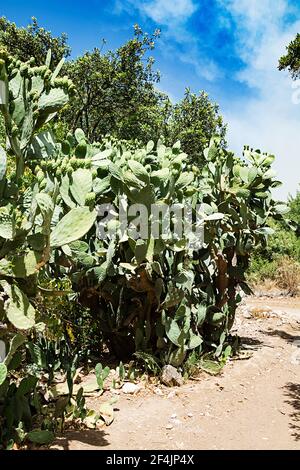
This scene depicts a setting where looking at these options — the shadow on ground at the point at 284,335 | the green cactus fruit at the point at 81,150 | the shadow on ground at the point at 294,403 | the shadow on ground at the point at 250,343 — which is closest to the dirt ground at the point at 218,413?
the shadow on ground at the point at 294,403

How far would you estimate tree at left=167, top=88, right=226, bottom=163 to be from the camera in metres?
16.5

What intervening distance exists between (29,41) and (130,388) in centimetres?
1436

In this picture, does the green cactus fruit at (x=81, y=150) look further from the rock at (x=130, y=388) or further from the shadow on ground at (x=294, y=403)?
the shadow on ground at (x=294, y=403)

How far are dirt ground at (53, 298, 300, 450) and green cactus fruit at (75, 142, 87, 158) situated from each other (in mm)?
1560

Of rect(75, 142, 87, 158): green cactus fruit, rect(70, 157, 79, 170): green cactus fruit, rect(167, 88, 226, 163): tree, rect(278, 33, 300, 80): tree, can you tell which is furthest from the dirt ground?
rect(167, 88, 226, 163): tree

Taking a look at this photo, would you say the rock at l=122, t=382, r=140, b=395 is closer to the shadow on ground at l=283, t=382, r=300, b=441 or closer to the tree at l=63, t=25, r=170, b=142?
the shadow on ground at l=283, t=382, r=300, b=441

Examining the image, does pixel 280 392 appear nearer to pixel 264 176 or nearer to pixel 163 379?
pixel 163 379

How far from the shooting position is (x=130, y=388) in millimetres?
3186

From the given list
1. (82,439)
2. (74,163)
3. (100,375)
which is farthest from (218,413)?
(74,163)

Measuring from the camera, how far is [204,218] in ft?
11.5

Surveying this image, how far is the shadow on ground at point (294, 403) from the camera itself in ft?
9.28

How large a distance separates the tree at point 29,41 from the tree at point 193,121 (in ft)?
14.7

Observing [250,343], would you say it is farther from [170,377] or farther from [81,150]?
[81,150]
